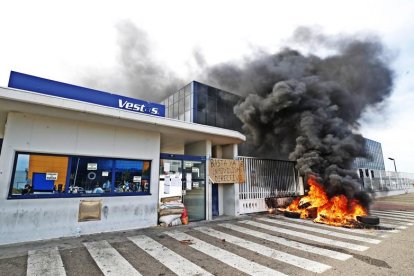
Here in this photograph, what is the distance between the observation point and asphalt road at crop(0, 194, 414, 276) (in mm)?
3967

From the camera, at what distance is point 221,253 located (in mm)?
4895

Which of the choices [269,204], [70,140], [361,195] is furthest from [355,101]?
[70,140]

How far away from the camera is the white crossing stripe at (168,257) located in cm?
391

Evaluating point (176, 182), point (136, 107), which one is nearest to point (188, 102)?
point (136, 107)

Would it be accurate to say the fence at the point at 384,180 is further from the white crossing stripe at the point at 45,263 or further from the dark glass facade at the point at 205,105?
the white crossing stripe at the point at 45,263

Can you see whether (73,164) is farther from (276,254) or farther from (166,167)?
(276,254)

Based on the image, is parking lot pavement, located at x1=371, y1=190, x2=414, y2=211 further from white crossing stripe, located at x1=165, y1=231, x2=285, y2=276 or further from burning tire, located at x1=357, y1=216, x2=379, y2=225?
white crossing stripe, located at x1=165, y1=231, x2=285, y2=276

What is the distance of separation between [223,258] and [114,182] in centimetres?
460

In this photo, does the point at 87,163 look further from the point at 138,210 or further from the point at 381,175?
the point at 381,175

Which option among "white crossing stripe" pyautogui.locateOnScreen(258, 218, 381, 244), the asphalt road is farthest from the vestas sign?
"white crossing stripe" pyautogui.locateOnScreen(258, 218, 381, 244)

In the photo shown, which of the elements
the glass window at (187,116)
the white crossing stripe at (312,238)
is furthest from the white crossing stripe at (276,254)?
the glass window at (187,116)

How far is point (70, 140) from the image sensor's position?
21.7ft

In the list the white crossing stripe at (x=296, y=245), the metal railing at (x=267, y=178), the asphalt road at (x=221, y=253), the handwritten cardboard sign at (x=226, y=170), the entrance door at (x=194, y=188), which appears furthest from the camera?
the metal railing at (x=267, y=178)

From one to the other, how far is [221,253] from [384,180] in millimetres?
25066
